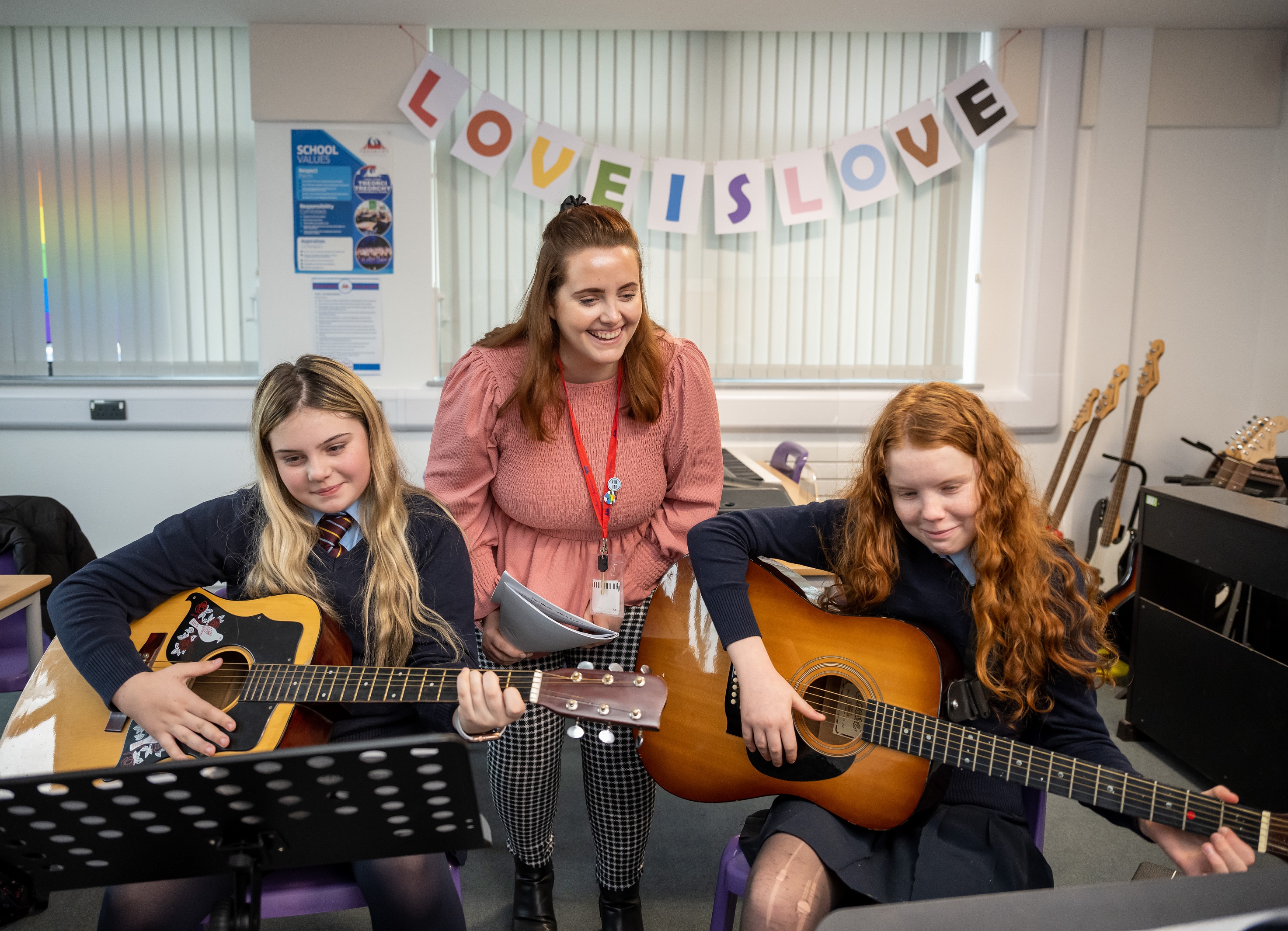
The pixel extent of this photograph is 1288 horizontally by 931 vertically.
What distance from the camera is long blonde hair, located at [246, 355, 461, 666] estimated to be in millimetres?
1423

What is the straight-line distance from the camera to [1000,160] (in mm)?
3570

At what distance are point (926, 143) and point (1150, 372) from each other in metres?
1.28

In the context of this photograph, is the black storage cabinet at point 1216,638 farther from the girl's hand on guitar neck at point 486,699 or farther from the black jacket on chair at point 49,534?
the black jacket on chair at point 49,534

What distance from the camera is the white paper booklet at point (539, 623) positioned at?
4.86ft

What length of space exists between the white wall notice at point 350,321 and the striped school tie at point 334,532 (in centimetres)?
224

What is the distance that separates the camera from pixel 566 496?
1675mm

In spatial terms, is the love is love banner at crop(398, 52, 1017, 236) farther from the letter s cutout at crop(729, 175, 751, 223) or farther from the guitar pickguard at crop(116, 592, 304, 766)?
the guitar pickguard at crop(116, 592, 304, 766)

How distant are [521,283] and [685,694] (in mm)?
2641

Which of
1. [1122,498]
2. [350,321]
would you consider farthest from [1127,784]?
[350,321]

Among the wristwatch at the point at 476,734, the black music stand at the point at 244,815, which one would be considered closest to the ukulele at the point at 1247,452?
the wristwatch at the point at 476,734

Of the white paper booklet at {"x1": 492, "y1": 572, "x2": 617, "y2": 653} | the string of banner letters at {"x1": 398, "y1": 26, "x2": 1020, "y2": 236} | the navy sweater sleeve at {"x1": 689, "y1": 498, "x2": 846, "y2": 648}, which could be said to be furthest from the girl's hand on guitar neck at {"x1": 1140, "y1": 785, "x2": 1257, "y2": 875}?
the string of banner letters at {"x1": 398, "y1": 26, "x2": 1020, "y2": 236}

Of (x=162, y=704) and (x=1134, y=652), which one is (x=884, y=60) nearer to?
(x=1134, y=652)

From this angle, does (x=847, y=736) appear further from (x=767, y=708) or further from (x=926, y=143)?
(x=926, y=143)

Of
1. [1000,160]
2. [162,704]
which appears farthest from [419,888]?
[1000,160]
